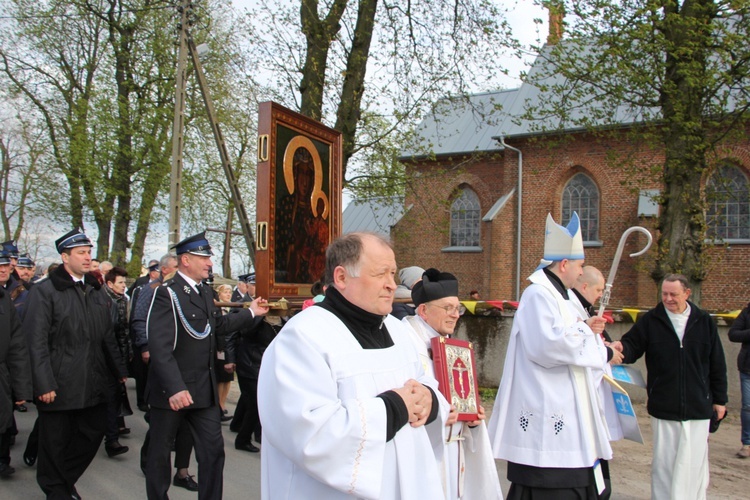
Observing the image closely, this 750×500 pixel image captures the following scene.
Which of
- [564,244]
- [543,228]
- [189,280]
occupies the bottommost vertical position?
[189,280]

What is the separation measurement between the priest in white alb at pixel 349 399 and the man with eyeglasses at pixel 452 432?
87cm

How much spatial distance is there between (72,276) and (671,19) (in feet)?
32.3

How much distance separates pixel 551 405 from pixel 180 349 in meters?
2.64

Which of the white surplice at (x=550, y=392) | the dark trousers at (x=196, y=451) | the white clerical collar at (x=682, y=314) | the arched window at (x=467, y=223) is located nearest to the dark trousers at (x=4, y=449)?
the dark trousers at (x=196, y=451)

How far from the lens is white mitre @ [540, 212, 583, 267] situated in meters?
4.59

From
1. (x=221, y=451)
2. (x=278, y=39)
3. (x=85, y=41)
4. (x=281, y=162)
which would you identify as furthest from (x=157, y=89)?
(x=221, y=451)

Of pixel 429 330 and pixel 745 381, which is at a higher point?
pixel 429 330

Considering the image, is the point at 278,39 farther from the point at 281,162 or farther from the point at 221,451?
the point at 221,451

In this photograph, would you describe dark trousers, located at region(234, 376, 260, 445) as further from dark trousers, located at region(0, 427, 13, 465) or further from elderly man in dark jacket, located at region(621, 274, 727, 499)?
elderly man in dark jacket, located at region(621, 274, 727, 499)

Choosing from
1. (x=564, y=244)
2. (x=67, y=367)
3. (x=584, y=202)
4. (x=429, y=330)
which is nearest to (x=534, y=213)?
(x=584, y=202)

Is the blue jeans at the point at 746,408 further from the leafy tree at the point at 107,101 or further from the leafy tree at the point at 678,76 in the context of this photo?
the leafy tree at the point at 107,101

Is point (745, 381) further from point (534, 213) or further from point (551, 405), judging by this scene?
point (534, 213)

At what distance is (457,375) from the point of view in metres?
3.57

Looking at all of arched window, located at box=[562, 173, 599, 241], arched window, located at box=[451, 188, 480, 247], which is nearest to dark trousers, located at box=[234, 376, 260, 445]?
arched window, located at box=[562, 173, 599, 241]
